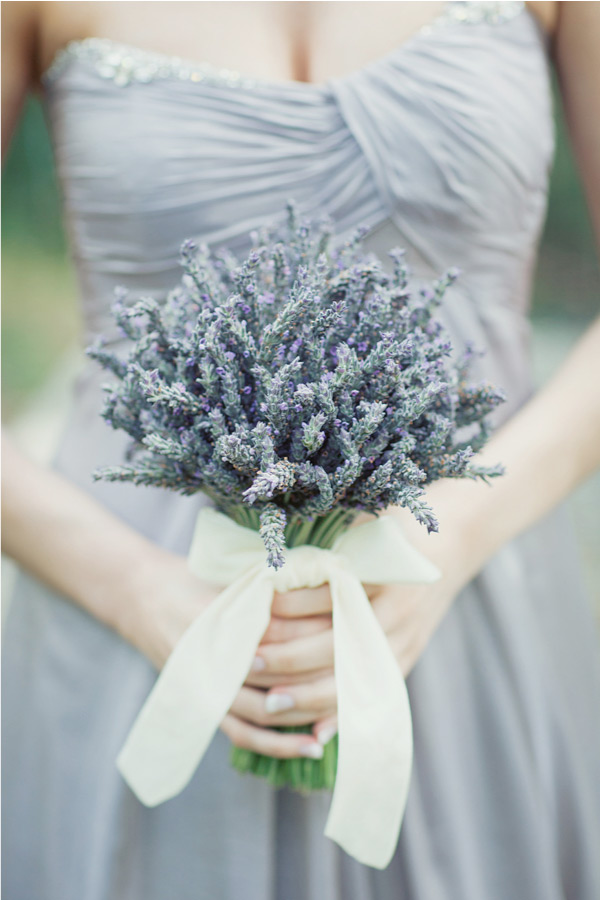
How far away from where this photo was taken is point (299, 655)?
0.75 m

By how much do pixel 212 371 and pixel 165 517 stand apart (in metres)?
0.46

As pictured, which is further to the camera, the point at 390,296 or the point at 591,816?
the point at 591,816

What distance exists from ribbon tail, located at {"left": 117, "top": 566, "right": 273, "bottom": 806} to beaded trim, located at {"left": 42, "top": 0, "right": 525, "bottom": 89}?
2.44 feet

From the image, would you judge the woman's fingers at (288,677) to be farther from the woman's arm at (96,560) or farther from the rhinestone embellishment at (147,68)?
the rhinestone embellishment at (147,68)

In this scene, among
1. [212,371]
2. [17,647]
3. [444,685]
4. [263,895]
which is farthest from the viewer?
[17,647]

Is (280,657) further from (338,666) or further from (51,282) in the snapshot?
(51,282)

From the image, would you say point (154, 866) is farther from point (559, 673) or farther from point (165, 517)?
point (559, 673)

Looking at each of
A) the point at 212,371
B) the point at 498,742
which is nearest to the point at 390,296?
the point at 212,371

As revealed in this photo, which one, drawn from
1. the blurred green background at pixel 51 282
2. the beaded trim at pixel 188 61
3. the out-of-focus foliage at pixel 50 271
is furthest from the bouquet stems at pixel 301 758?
the out-of-focus foliage at pixel 50 271

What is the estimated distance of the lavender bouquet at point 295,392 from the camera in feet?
1.88

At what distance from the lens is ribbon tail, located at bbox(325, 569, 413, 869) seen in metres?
0.69

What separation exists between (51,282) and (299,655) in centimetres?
764

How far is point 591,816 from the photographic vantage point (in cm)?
98

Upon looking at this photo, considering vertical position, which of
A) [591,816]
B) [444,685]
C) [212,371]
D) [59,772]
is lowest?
[59,772]
